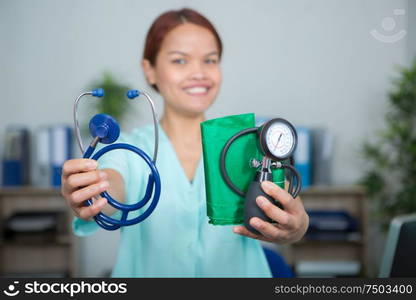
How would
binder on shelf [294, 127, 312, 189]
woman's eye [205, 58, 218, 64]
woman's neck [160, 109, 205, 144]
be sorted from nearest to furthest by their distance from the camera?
woman's eye [205, 58, 218, 64] → woman's neck [160, 109, 205, 144] → binder on shelf [294, 127, 312, 189]

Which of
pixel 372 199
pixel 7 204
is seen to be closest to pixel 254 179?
pixel 372 199

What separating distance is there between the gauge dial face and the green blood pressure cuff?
0.08 feet

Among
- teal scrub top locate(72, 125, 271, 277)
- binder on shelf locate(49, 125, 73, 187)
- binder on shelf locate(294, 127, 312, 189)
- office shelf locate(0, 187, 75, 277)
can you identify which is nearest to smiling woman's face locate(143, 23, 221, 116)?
teal scrub top locate(72, 125, 271, 277)

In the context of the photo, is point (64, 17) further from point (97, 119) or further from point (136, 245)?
point (136, 245)

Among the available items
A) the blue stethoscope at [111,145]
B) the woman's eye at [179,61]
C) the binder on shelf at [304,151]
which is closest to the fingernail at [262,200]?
the blue stethoscope at [111,145]

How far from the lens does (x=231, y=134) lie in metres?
0.40

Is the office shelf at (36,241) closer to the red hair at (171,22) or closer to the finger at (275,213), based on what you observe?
the red hair at (171,22)

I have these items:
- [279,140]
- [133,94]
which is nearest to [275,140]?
[279,140]

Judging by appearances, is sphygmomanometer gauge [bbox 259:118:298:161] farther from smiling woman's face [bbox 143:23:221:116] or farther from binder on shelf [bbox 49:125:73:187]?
binder on shelf [bbox 49:125:73:187]

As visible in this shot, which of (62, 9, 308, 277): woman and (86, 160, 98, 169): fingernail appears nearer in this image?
(86, 160, 98, 169): fingernail

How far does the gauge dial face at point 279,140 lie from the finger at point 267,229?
0.07 metres

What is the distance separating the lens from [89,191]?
39 cm

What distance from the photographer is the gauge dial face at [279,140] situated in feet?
1.22

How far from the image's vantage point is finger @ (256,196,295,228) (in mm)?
384
